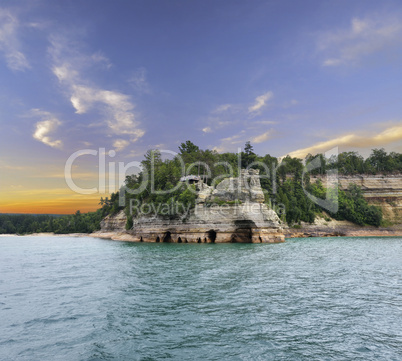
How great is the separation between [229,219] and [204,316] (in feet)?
107

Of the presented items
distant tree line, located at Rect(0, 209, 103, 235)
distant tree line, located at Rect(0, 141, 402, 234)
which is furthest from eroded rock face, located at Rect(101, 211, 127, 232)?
distant tree line, located at Rect(0, 209, 103, 235)

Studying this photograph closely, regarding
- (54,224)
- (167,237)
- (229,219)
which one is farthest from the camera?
(54,224)

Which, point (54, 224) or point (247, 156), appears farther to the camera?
point (54, 224)

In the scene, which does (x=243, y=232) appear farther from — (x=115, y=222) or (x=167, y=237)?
(x=115, y=222)

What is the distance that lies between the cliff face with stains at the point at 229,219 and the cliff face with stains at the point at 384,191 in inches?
2620

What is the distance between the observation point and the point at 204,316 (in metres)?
9.65

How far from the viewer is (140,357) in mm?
6805

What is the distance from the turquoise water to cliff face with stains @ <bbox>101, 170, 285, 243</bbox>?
78.0 ft

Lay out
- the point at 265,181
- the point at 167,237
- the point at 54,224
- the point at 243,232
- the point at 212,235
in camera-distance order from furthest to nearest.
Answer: the point at 54,224, the point at 265,181, the point at 167,237, the point at 212,235, the point at 243,232

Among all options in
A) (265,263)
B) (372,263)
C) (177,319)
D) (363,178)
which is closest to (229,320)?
(177,319)

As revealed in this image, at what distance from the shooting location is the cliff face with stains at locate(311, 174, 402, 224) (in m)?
84.4

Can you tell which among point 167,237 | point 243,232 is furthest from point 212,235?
point 167,237

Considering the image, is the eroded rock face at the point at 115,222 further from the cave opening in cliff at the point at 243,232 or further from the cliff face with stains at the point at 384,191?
the cliff face with stains at the point at 384,191

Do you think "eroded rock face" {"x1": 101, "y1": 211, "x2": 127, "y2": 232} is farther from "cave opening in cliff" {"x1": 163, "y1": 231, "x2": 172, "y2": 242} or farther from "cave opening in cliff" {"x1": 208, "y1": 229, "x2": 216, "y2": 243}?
"cave opening in cliff" {"x1": 208, "y1": 229, "x2": 216, "y2": 243}
